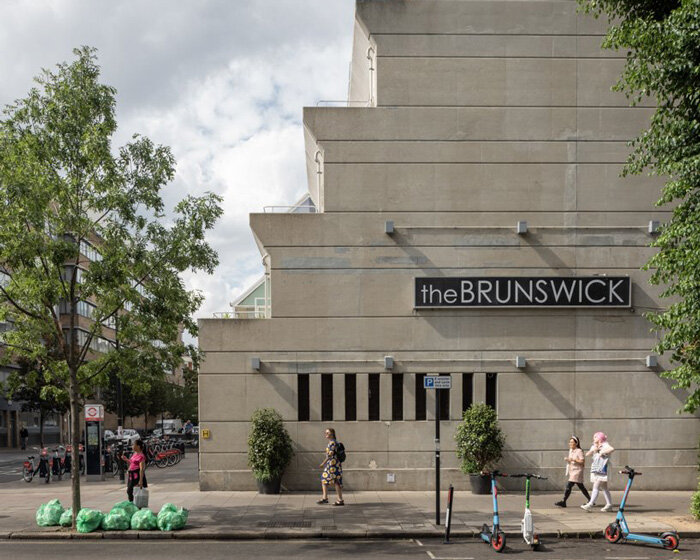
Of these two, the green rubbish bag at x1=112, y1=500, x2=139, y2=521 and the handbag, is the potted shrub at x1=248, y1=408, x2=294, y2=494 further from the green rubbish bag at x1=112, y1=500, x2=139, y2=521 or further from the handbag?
the green rubbish bag at x1=112, y1=500, x2=139, y2=521

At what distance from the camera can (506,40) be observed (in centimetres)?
1803

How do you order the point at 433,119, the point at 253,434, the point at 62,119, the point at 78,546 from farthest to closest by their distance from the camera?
1. the point at 433,119
2. the point at 253,434
3. the point at 62,119
4. the point at 78,546

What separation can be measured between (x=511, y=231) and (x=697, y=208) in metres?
5.62

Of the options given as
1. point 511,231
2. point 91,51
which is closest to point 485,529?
point 511,231

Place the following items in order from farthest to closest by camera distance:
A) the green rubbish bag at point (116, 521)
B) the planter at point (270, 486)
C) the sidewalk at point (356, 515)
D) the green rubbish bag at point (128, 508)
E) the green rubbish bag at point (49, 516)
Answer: the planter at point (270, 486) < the green rubbish bag at point (49, 516) < the green rubbish bag at point (128, 508) < the green rubbish bag at point (116, 521) < the sidewalk at point (356, 515)

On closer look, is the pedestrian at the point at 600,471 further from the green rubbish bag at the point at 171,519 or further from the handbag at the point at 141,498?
the handbag at the point at 141,498

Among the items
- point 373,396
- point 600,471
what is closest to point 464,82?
point 373,396

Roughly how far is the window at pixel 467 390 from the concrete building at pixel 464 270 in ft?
0.19

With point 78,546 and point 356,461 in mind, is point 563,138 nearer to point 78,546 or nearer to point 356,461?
point 356,461

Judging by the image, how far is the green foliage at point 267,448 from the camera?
16609 mm

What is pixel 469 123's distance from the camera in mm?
18016

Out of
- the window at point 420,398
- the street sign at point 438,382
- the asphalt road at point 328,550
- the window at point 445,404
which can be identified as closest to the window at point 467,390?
the window at point 445,404

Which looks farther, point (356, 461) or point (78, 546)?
point (356, 461)

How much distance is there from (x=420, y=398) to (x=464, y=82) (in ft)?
27.5
